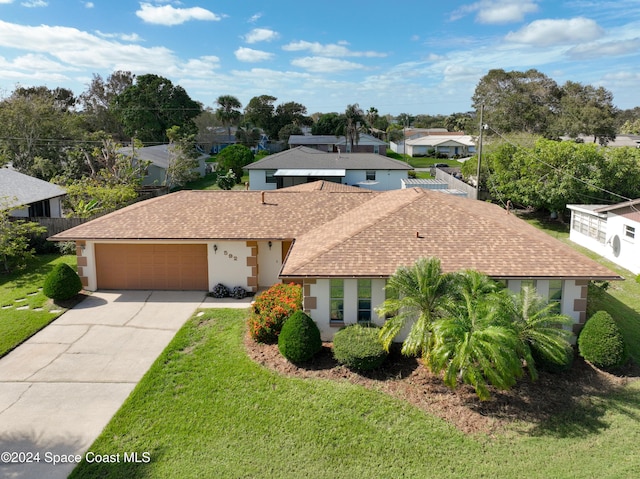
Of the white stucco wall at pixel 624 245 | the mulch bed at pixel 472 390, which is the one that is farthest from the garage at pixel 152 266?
the white stucco wall at pixel 624 245

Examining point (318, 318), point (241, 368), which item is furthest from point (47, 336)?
point (318, 318)

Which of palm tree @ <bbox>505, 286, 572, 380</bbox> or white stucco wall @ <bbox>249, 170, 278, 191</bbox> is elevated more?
white stucco wall @ <bbox>249, 170, 278, 191</bbox>

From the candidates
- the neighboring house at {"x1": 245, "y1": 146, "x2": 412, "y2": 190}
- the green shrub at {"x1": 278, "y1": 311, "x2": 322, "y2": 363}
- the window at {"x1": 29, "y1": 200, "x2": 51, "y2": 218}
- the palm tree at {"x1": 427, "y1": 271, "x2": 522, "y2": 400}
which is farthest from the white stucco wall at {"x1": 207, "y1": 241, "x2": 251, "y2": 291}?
the neighboring house at {"x1": 245, "y1": 146, "x2": 412, "y2": 190}

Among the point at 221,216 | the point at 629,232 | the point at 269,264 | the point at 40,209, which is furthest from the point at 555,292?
the point at 40,209

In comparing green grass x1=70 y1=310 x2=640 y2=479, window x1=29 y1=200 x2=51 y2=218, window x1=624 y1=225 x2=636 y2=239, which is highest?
window x1=29 y1=200 x2=51 y2=218

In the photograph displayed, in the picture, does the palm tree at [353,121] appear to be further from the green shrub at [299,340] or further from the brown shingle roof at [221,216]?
the green shrub at [299,340]

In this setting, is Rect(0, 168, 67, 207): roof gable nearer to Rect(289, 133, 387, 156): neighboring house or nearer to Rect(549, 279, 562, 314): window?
Rect(549, 279, 562, 314): window
